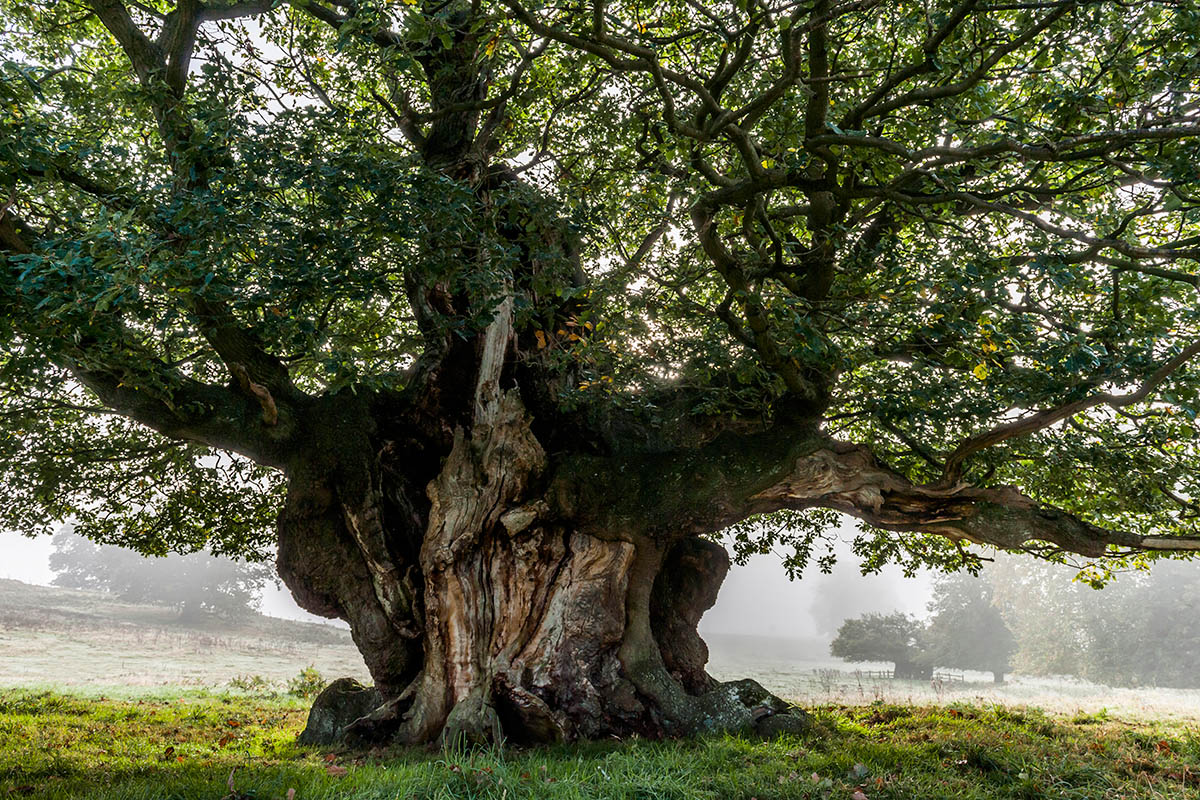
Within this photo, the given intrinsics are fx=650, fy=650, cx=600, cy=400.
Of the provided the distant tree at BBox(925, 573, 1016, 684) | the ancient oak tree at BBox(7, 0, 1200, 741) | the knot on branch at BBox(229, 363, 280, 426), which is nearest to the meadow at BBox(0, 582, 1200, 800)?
the ancient oak tree at BBox(7, 0, 1200, 741)

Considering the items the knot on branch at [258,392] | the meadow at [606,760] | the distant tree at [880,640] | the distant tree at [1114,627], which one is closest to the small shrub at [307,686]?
the meadow at [606,760]

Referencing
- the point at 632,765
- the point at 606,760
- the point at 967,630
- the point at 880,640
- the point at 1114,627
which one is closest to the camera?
the point at 632,765

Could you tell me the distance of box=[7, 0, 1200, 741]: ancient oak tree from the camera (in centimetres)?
555

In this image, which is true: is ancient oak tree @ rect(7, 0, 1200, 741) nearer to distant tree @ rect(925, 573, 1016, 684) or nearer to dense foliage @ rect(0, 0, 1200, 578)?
dense foliage @ rect(0, 0, 1200, 578)

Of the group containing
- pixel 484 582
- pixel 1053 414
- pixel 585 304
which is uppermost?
pixel 585 304

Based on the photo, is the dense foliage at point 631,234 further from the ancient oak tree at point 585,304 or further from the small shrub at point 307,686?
the small shrub at point 307,686

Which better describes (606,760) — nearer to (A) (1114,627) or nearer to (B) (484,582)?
(B) (484,582)

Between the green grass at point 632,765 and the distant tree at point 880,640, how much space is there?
99.3 ft

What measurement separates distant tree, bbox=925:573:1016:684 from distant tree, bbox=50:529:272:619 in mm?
45979

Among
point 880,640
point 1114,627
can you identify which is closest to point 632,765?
point 880,640

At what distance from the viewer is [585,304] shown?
938cm

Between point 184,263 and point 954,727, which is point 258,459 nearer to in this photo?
point 184,263

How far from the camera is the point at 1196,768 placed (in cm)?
686

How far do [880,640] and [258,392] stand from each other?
3906cm
